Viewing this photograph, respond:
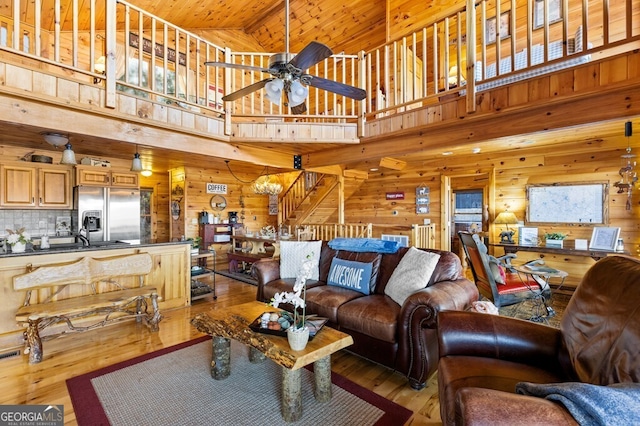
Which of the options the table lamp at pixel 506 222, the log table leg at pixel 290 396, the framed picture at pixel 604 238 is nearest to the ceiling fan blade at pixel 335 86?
the log table leg at pixel 290 396

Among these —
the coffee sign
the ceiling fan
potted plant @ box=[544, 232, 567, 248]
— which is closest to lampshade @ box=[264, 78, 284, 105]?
the ceiling fan

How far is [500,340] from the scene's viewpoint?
5.34 ft

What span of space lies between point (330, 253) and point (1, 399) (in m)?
2.90

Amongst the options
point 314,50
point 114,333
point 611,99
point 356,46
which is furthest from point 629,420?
point 356,46

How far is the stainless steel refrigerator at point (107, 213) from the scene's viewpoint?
4883mm

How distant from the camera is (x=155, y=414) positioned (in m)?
1.93

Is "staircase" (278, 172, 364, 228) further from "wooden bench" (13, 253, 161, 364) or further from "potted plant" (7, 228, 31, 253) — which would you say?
"potted plant" (7, 228, 31, 253)

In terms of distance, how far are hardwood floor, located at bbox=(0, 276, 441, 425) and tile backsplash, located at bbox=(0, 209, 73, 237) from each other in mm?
2683

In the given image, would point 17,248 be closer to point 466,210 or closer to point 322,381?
point 322,381

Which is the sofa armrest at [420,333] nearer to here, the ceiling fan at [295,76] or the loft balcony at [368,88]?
the ceiling fan at [295,76]

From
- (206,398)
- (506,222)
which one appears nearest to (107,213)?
(206,398)

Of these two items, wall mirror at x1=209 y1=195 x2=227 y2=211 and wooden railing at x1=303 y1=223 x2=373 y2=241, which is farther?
wall mirror at x1=209 y1=195 x2=227 y2=211

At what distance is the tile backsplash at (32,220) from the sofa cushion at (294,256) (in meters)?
3.98

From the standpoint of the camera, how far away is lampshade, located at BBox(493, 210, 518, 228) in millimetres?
4938
